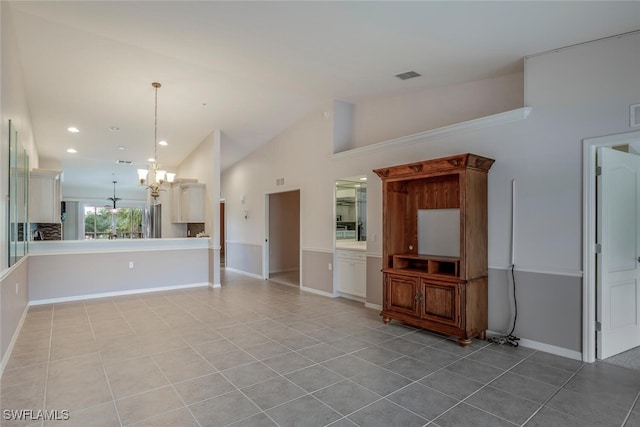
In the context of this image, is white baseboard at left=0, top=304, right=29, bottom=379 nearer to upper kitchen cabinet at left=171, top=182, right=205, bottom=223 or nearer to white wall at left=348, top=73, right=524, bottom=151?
upper kitchen cabinet at left=171, top=182, right=205, bottom=223

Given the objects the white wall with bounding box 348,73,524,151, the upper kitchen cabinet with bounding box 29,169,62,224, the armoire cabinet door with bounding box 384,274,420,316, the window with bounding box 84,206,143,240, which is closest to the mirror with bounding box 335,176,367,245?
the white wall with bounding box 348,73,524,151

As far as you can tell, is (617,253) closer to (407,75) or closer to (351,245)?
(407,75)

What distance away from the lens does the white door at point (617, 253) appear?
3.38 meters

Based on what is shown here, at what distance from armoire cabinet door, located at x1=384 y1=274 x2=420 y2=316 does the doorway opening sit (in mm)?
4386

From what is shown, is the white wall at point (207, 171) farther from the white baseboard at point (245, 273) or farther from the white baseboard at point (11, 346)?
the white baseboard at point (11, 346)

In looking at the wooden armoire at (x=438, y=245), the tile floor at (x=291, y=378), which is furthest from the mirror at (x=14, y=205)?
the wooden armoire at (x=438, y=245)

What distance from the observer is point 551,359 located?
3402 mm

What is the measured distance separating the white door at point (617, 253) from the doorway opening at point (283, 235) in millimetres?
6238

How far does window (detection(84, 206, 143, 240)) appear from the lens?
12711mm

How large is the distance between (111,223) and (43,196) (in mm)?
7875

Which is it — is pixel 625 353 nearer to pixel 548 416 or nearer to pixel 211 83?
pixel 548 416

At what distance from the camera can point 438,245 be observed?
4621 millimetres

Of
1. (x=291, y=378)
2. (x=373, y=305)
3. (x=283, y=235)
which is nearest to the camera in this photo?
(x=291, y=378)

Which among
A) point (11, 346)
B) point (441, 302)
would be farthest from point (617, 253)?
point (11, 346)
